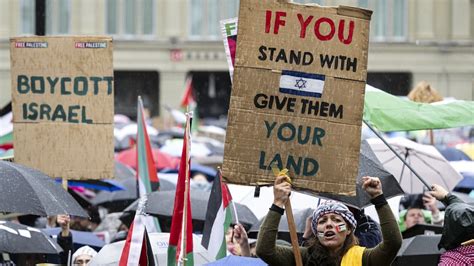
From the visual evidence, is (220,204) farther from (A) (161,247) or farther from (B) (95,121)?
(B) (95,121)

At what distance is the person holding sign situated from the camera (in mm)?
6754

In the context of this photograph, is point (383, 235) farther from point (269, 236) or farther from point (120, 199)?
point (120, 199)

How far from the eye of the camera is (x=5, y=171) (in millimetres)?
8820

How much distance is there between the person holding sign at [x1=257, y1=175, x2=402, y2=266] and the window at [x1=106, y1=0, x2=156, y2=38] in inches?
1580

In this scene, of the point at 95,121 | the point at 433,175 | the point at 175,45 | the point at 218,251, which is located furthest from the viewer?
the point at 175,45

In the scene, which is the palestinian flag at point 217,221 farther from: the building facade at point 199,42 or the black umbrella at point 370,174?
the building facade at point 199,42

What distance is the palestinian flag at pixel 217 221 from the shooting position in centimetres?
896

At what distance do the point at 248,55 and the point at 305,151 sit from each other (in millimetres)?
541

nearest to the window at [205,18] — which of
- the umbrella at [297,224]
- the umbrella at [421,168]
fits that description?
the umbrella at [421,168]

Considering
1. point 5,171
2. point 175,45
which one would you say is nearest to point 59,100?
point 5,171

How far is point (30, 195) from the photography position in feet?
28.3

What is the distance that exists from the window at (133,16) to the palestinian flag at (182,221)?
3895cm

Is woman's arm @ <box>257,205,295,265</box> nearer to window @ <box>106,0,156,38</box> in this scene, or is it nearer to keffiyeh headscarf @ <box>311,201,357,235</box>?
keffiyeh headscarf @ <box>311,201,357,235</box>

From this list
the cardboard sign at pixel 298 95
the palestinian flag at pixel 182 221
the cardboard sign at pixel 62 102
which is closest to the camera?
the cardboard sign at pixel 298 95
